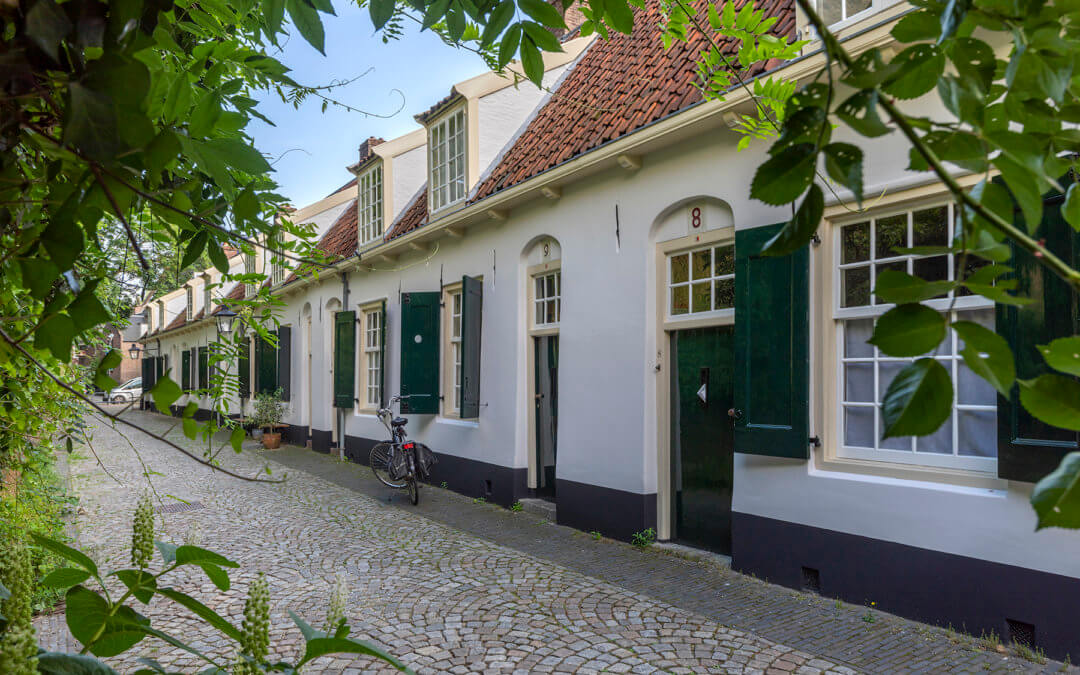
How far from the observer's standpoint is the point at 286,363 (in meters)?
17.2

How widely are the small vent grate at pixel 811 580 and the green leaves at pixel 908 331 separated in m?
5.39

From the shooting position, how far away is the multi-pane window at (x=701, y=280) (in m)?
6.35

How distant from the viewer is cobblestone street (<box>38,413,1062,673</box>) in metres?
4.18

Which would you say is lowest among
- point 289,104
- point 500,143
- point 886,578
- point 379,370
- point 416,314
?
point 886,578

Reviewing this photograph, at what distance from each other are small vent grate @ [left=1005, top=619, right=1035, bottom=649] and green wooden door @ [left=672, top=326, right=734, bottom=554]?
90.5 inches

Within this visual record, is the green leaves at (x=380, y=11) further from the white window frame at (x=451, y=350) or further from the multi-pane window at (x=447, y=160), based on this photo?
the white window frame at (x=451, y=350)

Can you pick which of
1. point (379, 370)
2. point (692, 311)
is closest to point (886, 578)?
point (692, 311)

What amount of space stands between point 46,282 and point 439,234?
994 centimetres

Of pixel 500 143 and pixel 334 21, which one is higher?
pixel 500 143

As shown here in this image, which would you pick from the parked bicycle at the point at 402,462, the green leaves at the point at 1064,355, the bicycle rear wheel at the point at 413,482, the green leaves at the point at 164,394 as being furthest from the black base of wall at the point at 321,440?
the green leaves at the point at 1064,355

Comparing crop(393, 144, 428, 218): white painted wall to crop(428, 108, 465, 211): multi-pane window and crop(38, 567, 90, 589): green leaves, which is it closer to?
crop(428, 108, 465, 211): multi-pane window

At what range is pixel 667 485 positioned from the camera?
266 inches

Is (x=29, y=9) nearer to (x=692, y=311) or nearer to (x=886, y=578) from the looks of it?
(x=886, y=578)

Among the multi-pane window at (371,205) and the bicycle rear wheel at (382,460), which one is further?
the multi-pane window at (371,205)
